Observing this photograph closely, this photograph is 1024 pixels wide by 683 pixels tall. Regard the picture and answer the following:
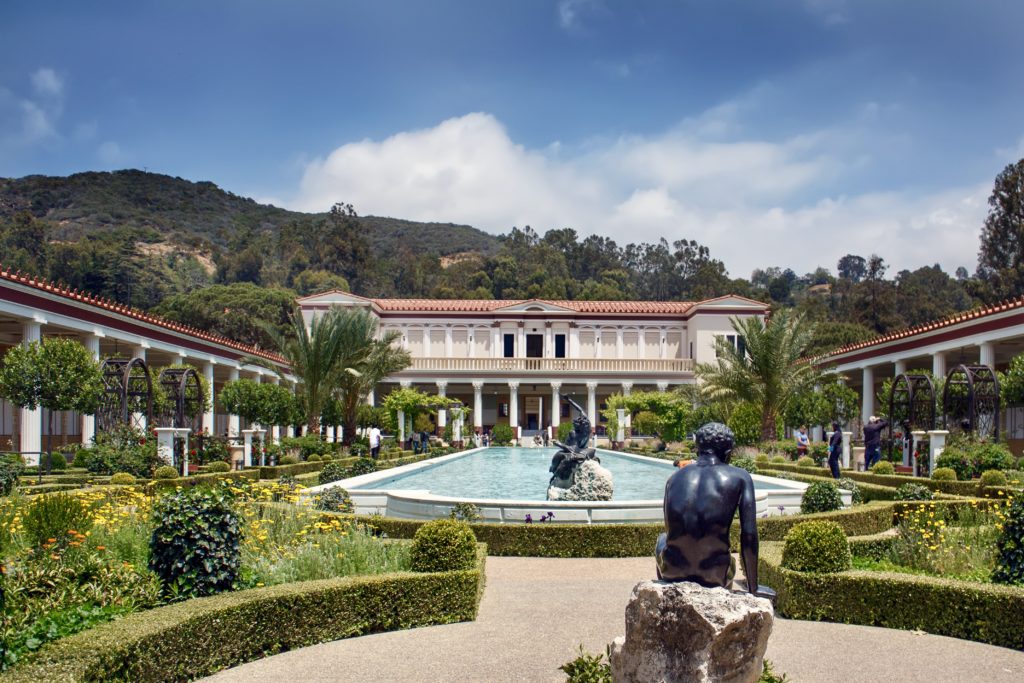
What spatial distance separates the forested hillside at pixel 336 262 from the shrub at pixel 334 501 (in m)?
31.0

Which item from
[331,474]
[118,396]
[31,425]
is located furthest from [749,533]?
[31,425]

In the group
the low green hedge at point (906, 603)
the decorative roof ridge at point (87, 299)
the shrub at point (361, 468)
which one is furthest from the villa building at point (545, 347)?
the low green hedge at point (906, 603)

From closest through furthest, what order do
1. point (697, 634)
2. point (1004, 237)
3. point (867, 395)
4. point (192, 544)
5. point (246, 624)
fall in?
point (697, 634) < point (246, 624) < point (192, 544) < point (867, 395) < point (1004, 237)

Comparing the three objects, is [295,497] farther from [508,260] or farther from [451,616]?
[508,260]

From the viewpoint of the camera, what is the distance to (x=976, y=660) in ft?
19.8

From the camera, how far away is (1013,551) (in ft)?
23.4

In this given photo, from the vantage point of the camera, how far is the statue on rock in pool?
12789 millimetres

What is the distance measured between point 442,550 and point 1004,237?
52.9 meters

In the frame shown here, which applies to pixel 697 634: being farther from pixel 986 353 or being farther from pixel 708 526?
pixel 986 353

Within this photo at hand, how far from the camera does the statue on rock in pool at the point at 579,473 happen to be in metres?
12.8

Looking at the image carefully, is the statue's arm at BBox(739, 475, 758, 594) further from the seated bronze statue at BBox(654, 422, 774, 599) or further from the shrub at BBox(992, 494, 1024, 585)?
the shrub at BBox(992, 494, 1024, 585)

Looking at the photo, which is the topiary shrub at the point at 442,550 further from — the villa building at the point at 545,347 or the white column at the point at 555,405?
the villa building at the point at 545,347

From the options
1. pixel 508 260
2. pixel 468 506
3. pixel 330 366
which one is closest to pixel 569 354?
pixel 508 260

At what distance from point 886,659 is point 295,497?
23.4 feet
